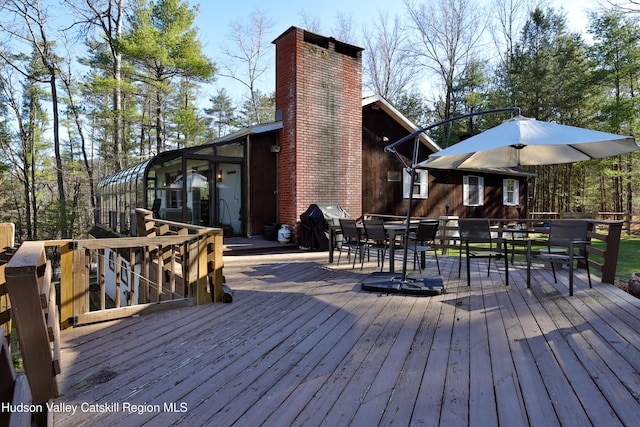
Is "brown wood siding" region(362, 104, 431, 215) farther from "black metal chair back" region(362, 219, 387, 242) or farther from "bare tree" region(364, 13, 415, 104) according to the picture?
"bare tree" region(364, 13, 415, 104)

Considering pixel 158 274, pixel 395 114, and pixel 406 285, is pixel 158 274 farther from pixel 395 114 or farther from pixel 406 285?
pixel 395 114

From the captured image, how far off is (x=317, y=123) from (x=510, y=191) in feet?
33.1

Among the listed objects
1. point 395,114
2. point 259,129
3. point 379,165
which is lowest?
point 379,165

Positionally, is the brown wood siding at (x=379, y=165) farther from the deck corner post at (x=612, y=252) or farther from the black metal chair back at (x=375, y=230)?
the deck corner post at (x=612, y=252)

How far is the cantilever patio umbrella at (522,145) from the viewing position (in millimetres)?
3836

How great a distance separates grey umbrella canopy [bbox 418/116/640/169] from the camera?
12.6ft

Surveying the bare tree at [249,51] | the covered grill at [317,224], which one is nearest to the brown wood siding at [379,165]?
the covered grill at [317,224]

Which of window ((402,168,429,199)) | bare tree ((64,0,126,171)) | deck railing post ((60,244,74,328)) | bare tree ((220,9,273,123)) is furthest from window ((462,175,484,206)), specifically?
bare tree ((220,9,273,123))

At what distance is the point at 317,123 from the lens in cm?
860

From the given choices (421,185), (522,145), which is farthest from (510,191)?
(522,145)

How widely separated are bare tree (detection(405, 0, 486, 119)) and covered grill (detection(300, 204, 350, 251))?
15276 millimetres

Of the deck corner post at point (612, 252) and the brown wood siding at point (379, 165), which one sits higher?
the brown wood siding at point (379, 165)

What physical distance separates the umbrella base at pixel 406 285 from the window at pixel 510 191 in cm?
1144

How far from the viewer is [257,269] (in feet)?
19.2
